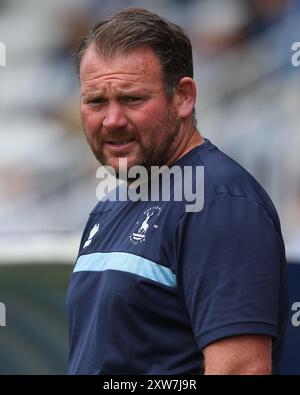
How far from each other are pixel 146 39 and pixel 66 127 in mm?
3061

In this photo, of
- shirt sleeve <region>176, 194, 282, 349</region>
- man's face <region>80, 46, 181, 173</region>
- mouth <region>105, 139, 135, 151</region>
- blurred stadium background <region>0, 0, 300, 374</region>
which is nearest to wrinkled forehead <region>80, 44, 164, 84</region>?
man's face <region>80, 46, 181, 173</region>

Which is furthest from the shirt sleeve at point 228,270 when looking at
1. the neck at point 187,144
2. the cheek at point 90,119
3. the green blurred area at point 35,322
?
the green blurred area at point 35,322

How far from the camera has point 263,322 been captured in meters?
1.80

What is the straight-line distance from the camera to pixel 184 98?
2123mm

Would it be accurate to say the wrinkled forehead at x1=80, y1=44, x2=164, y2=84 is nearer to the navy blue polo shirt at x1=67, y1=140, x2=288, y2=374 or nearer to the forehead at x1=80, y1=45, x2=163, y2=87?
the forehead at x1=80, y1=45, x2=163, y2=87

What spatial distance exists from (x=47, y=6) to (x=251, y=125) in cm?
154

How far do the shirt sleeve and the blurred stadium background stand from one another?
2080 millimetres

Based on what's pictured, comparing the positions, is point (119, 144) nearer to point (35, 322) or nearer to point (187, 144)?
point (187, 144)

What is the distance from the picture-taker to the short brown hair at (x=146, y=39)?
2086mm

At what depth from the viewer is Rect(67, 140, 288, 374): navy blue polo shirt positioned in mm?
1812

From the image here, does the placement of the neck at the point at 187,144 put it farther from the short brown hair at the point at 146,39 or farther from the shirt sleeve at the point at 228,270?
the shirt sleeve at the point at 228,270

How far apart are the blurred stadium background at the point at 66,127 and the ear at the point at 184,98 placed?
1888 millimetres

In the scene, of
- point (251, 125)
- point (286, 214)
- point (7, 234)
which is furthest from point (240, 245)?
point (7, 234)

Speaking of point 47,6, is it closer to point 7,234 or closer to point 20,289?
point 7,234
